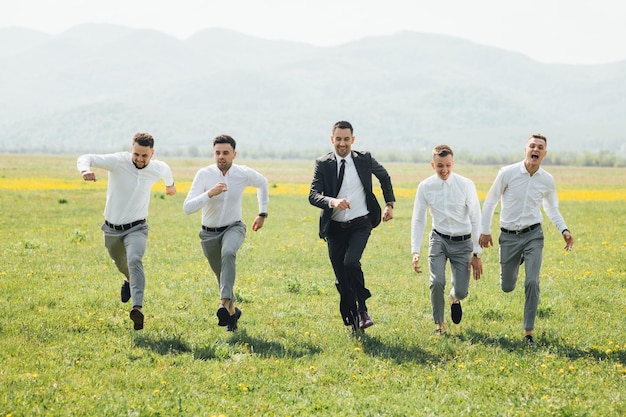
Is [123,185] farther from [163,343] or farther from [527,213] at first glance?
[527,213]

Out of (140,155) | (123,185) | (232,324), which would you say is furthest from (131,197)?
(232,324)

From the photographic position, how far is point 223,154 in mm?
9508

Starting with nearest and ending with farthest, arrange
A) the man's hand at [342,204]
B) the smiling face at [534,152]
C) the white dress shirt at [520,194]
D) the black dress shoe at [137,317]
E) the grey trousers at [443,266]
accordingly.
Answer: the man's hand at [342,204] → the smiling face at [534,152] → the black dress shoe at [137,317] → the white dress shirt at [520,194] → the grey trousers at [443,266]

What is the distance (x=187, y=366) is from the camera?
7961 mm

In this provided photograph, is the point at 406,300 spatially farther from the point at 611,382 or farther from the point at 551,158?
the point at 551,158

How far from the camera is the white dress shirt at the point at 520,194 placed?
9.27 meters

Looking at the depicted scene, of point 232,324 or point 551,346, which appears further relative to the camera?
point 232,324

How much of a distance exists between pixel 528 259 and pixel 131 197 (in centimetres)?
576

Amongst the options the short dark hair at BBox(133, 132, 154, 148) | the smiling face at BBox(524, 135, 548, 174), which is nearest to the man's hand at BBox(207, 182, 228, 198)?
the short dark hair at BBox(133, 132, 154, 148)

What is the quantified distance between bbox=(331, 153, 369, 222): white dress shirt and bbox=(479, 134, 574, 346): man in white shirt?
1730 mm

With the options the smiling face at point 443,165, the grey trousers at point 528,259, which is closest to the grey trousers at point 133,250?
the smiling face at point 443,165

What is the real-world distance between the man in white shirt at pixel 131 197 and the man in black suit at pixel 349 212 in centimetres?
250

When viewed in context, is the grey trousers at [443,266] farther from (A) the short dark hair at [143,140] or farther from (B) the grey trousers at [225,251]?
(A) the short dark hair at [143,140]

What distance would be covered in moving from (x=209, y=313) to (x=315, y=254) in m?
7.24
